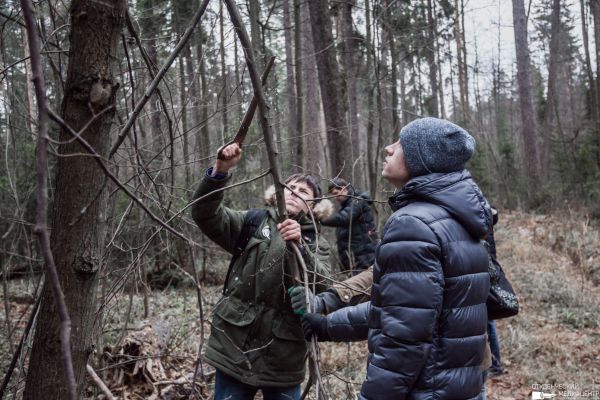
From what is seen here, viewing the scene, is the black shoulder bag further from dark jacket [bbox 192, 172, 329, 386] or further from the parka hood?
dark jacket [bbox 192, 172, 329, 386]

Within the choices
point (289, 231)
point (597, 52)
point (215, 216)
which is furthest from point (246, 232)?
point (597, 52)

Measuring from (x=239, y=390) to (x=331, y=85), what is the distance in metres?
4.34

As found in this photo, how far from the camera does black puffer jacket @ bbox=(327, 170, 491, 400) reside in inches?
65.0

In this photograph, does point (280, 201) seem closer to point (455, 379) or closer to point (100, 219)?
point (100, 219)

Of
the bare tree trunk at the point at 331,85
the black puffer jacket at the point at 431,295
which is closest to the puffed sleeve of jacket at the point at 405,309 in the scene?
the black puffer jacket at the point at 431,295

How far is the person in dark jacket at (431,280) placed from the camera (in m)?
1.65

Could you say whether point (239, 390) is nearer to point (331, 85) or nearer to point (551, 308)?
point (331, 85)

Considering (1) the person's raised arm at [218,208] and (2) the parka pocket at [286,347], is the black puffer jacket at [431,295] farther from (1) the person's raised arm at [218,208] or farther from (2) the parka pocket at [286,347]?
(1) the person's raised arm at [218,208]

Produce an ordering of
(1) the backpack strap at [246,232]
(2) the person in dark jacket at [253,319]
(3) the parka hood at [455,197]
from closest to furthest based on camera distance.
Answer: (3) the parka hood at [455,197]
(2) the person in dark jacket at [253,319]
(1) the backpack strap at [246,232]

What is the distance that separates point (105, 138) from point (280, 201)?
848mm

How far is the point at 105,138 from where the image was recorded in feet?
4.93

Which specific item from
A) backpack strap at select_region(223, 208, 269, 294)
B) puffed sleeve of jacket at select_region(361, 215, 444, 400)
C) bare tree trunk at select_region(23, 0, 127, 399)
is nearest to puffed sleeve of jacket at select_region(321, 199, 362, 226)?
backpack strap at select_region(223, 208, 269, 294)

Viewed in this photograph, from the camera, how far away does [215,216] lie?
248 centimetres

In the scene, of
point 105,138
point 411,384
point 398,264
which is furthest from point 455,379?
point 105,138
